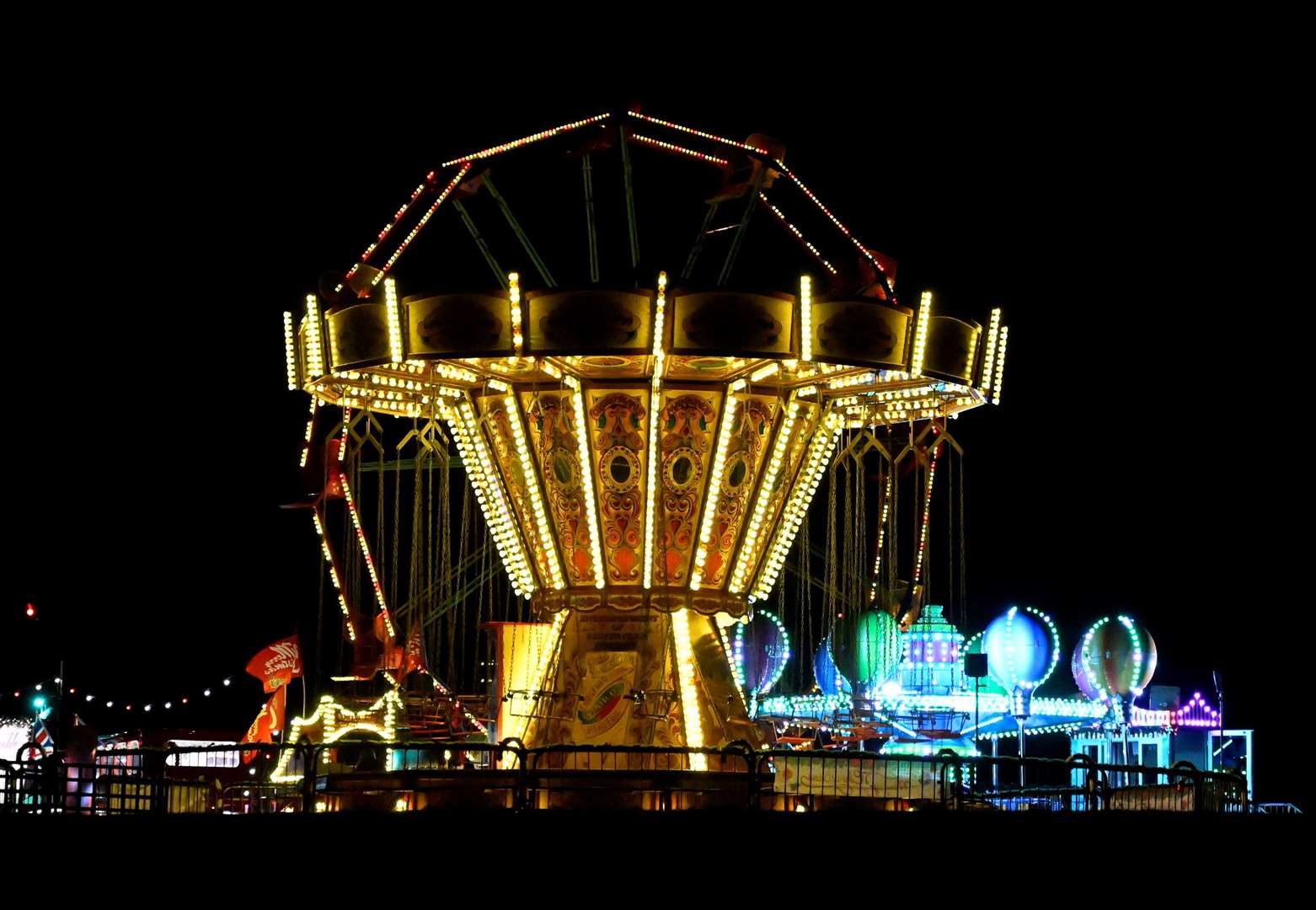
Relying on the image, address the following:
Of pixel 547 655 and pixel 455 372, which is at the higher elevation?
pixel 455 372

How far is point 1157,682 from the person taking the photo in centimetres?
4981

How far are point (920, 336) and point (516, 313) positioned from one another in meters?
3.98

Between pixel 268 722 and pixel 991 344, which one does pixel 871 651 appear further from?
pixel 991 344

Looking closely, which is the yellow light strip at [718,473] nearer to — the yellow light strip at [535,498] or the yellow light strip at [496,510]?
the yellow light strip at [535,498]

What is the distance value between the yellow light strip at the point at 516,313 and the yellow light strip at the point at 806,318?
8.66 feet

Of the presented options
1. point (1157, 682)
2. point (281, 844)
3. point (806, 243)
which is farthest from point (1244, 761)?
point (281, 844)

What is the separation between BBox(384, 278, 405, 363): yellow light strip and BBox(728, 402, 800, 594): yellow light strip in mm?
4158

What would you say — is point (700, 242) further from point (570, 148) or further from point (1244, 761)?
point (1244, 761)

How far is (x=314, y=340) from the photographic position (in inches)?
773

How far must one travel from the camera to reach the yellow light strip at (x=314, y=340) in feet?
64.4

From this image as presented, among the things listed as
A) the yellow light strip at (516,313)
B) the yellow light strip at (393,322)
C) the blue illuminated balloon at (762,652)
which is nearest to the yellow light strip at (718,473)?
the yellow light strip at (516,313)

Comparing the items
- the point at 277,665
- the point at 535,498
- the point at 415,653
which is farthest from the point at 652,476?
the point at 277,665

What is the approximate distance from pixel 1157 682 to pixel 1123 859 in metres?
36.4

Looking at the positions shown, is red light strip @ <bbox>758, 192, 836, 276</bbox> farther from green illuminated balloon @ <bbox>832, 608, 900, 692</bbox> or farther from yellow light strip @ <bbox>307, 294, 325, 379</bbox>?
green illuminated balloon @ <bbox>832, 608, 900, 692</bbox>
